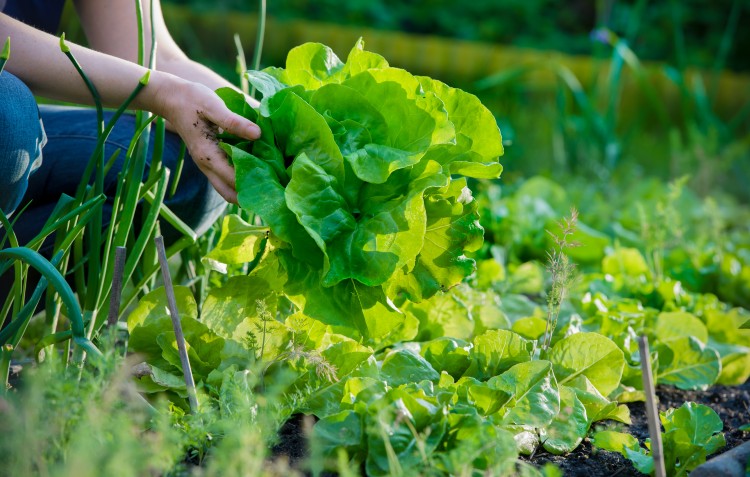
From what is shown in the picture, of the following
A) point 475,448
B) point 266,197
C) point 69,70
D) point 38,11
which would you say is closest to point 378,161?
point 266,197

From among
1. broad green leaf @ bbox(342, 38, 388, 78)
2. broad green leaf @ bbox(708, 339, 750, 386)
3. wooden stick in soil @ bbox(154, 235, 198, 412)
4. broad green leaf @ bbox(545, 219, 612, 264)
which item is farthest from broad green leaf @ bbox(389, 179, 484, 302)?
broad green leaf @ bbox(545, 219, 612, 264)

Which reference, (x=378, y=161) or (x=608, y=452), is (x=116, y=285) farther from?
(x=608, y=452)

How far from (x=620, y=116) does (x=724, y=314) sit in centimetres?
351

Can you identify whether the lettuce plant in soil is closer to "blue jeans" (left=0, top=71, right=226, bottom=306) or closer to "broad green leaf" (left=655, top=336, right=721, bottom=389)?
"broad green leaf" (left=655, top=336, right=721, bottom=389)

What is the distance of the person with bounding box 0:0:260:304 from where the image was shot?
45.2 inches

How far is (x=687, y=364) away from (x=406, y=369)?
0.61 meters

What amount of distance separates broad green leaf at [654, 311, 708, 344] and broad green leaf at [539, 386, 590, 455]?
50 cm

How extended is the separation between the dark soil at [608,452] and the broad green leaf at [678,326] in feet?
0.40

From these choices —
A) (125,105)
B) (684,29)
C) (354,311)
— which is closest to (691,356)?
(354,311)

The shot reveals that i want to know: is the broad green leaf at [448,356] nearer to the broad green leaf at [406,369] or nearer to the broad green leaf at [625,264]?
the broad green leaf at [406,369]

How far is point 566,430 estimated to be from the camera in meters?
1.18

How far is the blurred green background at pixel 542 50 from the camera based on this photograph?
3830 mm

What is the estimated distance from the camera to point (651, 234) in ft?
6.37

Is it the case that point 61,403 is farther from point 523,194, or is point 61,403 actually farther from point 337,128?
point 523,194
